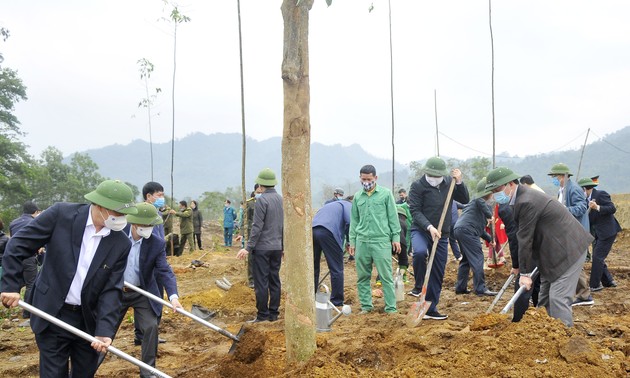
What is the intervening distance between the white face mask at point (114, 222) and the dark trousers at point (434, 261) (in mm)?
3642

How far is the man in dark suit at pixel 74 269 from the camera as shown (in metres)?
3.27

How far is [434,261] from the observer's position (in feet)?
19.4

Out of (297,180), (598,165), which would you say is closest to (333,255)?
(297,180)

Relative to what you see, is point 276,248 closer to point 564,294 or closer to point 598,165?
point 564,294

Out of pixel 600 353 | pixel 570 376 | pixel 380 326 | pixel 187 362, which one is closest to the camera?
pixel 570 376

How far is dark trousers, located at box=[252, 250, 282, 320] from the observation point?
20.8 feet

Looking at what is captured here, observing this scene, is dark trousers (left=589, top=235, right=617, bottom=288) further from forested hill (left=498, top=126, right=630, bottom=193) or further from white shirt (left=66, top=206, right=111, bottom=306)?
forested hill (left=498, top=126, right=630, bottom=193)

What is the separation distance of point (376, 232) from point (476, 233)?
2120mm

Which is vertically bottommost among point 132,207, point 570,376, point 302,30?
point 570,376

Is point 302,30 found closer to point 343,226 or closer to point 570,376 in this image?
point 570,376

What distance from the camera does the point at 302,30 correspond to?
3.46 m

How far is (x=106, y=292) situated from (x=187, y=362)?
6.18 feet

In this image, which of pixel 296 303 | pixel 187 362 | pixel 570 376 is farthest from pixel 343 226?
pixel 570 376

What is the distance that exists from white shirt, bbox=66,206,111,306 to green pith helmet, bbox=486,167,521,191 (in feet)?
10.9
